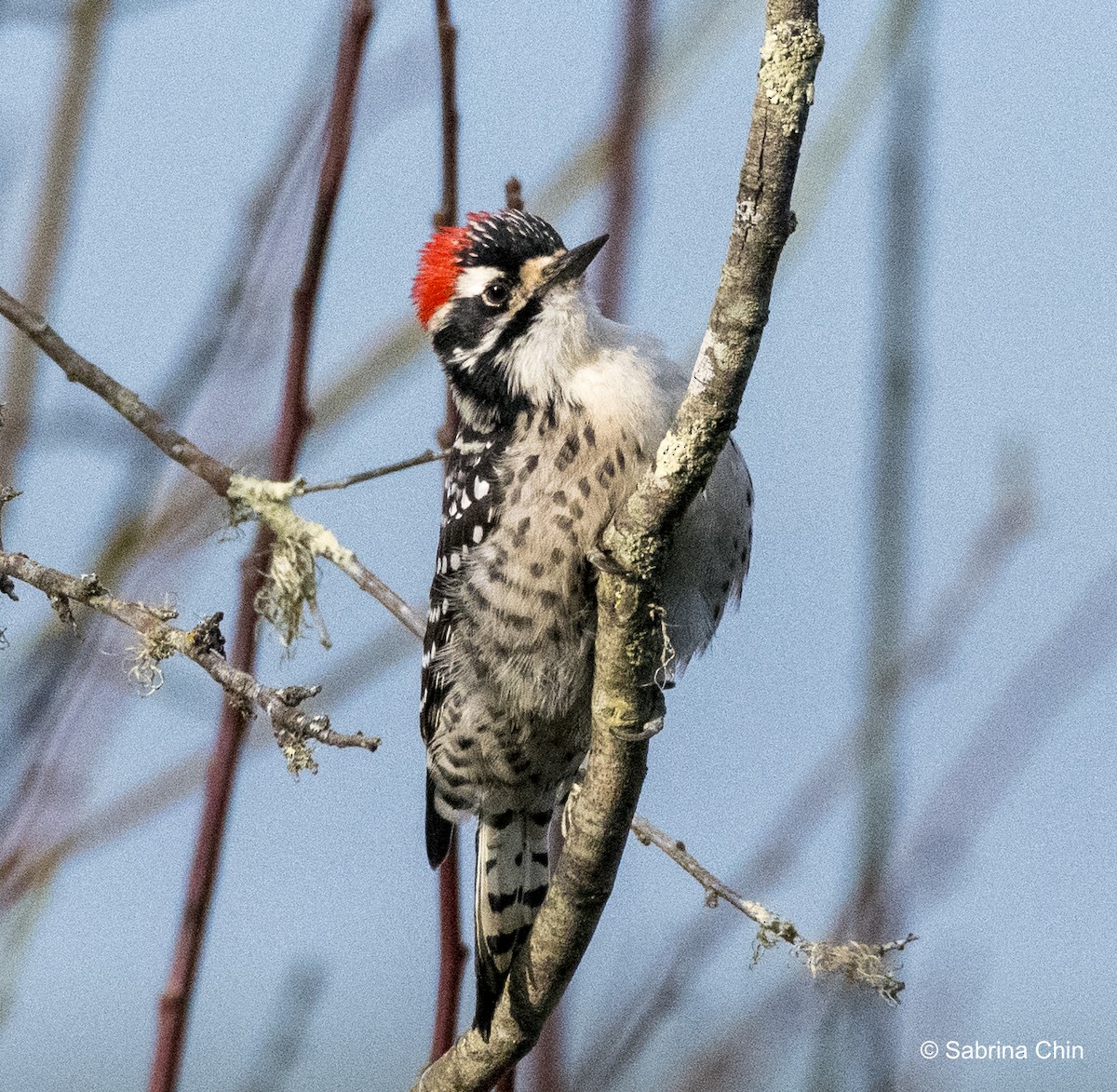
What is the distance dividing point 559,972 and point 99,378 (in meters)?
1.80

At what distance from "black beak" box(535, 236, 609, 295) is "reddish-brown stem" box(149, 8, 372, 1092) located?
104 centimetres

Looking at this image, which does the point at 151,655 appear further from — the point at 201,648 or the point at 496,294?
the point at 496,294

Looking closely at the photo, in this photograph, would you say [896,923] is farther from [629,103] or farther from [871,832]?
[629,103]

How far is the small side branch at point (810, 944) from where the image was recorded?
2852mm

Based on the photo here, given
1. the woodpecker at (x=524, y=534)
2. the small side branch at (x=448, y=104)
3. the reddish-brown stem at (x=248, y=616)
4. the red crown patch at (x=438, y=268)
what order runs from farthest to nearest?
the red crown patch at (x=438, y=268) → the woodpecker at (x=524, y=534) → the small side branch at (x=448, y=104) → the reddish-brown stem at (x=248, y=616)

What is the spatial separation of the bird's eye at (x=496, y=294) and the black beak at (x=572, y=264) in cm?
17

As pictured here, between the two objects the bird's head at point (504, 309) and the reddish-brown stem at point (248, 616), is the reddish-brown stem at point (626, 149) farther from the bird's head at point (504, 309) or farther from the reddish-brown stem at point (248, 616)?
the bird's head at point (504, 309)

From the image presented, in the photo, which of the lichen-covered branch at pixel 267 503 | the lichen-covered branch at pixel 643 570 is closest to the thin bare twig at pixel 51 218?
the lichen-covered branch at pixel 267 503

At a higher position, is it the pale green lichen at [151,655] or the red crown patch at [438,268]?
the red crown patch at [438,268]

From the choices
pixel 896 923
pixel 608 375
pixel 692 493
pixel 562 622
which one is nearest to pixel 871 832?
pixel 896 923

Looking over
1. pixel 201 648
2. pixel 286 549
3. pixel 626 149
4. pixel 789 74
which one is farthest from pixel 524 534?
pixel 789 74

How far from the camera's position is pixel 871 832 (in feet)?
7.32

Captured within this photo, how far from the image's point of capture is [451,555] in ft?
12.9

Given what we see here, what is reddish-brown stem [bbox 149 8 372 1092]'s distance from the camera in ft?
8.10
